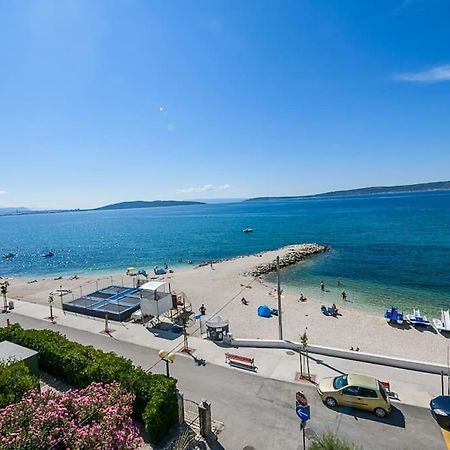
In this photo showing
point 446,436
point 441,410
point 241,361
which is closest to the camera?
point 446,436

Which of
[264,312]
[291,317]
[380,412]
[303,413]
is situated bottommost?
[291,317]

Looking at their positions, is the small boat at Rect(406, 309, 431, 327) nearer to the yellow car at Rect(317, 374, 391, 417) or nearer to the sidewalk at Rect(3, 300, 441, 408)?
the sidewalk at Rect(3, 300, 441, 408)

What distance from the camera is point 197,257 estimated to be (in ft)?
217

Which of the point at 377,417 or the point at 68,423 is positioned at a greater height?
the point at 68,423

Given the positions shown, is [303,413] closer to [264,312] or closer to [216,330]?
[216,330]

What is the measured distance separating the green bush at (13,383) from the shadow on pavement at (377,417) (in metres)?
11.9

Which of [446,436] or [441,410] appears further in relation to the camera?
[441,410]

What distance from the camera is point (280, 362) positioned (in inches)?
666

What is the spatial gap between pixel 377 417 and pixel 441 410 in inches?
88.7

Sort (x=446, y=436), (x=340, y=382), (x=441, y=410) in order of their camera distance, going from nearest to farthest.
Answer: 1. (x=446, y=436)
2. (x=441, y=410)
3. (x=340, y=382)

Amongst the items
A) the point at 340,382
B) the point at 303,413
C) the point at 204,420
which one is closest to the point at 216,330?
the point at 340,382

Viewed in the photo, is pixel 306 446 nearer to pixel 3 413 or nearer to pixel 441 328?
pixel 3 413

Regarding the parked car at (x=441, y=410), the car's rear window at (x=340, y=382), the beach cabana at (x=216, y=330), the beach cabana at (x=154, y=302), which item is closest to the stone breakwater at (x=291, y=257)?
the beach cabana at (x=154, y=302)

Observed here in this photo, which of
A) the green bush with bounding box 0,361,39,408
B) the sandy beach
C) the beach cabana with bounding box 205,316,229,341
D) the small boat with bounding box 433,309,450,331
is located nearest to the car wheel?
the sandy beach
